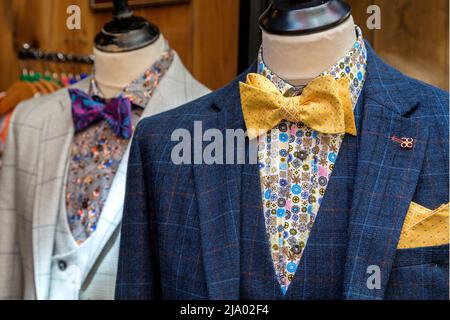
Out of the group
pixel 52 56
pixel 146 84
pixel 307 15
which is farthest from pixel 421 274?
pixel 52 56

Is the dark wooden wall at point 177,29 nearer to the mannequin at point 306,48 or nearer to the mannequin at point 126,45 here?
the mannequin at point 126,45

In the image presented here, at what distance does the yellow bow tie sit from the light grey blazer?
52cm

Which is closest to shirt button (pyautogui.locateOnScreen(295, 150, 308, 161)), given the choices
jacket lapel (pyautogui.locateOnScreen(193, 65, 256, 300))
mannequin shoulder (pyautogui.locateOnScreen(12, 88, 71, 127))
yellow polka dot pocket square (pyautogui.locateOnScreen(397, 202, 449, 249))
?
jacket lapel (pyautogui.locateOnScreen(193, 65, 256, 300))

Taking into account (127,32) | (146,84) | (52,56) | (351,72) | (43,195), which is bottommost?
(43,195)

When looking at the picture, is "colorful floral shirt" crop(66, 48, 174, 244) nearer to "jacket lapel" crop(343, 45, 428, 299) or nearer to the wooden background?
the wooden background

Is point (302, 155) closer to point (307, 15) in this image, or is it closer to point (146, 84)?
point (307, 15)

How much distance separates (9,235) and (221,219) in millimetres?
910

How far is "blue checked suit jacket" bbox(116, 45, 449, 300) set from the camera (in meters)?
1.15

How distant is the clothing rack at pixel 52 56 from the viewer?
7.72 feet

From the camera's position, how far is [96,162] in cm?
185

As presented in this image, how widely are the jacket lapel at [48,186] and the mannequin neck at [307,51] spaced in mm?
764
